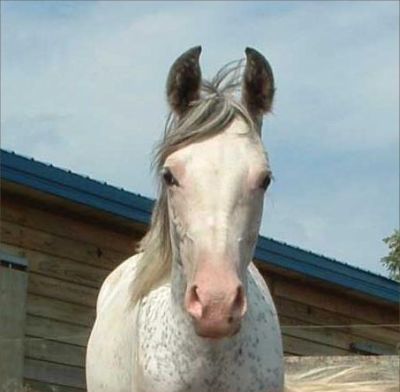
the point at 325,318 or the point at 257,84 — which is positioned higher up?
the point at 325,318

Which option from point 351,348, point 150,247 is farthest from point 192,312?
point 351,348

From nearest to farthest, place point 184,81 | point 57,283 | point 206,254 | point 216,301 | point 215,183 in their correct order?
point 216,301
point 206,254
point 215,183
point 184,81
point 57,283

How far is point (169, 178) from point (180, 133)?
205 millimetres

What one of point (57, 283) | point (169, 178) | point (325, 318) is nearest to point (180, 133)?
point (169, 178)

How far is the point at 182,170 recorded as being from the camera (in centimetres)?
446

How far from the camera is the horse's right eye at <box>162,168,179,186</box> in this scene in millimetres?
4480

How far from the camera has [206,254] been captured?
13.8ft

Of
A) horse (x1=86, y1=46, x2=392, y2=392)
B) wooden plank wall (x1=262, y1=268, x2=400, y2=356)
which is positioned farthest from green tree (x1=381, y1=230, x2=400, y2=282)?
horse (x1=86, y1=46, x2=392, y2=392)

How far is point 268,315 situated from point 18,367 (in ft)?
16.6

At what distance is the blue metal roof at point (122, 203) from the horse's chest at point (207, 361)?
510 cm

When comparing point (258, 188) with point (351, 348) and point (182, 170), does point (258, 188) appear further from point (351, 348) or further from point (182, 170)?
point (351, 348)

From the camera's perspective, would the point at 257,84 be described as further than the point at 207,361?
Yes

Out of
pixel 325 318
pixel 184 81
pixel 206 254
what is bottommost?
pixel 206 254

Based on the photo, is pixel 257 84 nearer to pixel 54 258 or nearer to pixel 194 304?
pixel 194 304
